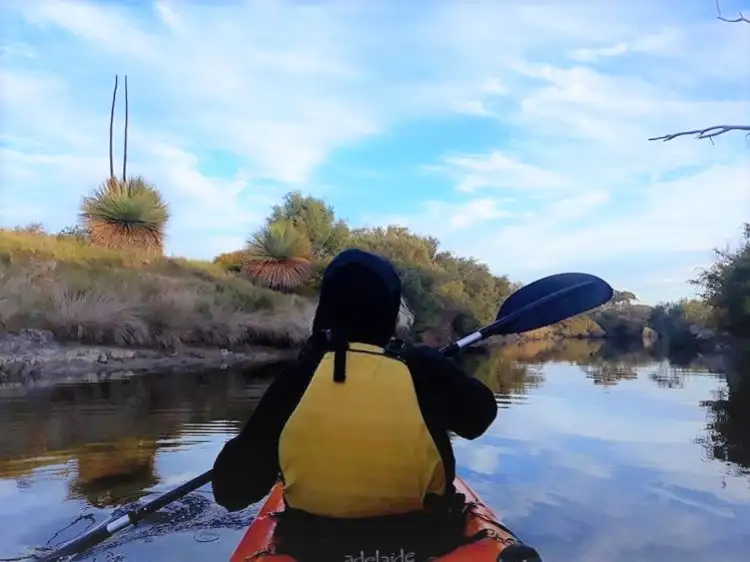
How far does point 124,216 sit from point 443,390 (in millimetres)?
20253

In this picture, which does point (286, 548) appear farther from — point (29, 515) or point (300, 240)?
point (300, 240)

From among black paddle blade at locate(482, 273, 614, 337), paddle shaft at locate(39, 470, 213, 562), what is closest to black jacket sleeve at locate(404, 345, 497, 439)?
black paddle blade at locate(482, 273, 614, 337)

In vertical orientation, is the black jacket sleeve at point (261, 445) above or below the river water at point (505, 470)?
above

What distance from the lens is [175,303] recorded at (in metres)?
17.2

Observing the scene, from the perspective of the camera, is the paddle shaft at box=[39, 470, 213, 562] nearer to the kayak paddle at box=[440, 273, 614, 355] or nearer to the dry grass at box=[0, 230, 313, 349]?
the kayak paddle at box=[440, 273, 614, 355]


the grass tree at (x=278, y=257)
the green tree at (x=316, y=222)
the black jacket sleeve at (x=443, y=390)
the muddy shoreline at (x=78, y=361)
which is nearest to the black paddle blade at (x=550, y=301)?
the black jacket sleeve at (x=443, y=390)

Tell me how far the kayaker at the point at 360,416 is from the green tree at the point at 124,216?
775 inches

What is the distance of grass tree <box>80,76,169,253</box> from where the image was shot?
20.9m

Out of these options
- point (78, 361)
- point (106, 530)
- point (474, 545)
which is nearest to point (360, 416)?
point (474, 545)

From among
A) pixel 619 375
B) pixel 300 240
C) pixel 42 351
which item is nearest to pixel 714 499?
pixel 42 351

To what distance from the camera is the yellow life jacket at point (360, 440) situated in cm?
217

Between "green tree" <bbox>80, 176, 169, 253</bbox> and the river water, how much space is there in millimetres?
10380

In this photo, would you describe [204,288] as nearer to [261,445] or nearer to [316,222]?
[316,222]

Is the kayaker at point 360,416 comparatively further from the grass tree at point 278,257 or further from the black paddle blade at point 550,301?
the grass tree at point 278,257
